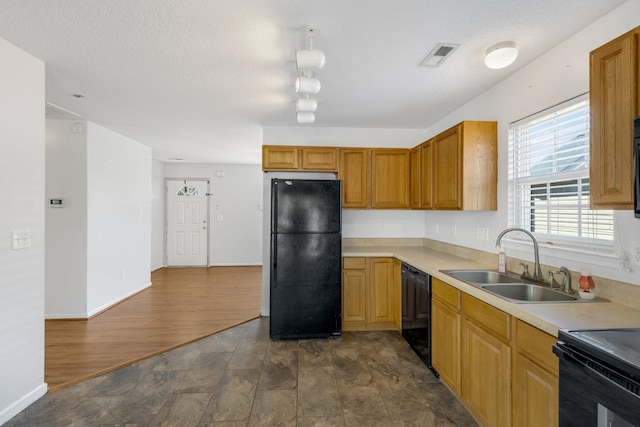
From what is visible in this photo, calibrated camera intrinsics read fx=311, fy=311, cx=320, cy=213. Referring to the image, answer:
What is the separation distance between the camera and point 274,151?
12.4ft

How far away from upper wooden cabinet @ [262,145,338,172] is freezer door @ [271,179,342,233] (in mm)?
557

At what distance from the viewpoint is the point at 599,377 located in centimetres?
104

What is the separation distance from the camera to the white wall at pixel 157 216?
654cm

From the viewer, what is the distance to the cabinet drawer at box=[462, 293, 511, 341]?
1661 mm

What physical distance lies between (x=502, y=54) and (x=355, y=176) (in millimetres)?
2068

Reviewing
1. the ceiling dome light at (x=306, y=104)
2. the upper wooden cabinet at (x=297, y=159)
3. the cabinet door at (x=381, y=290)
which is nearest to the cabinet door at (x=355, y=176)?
the upper wooden cabinet at (x=297, y=159)

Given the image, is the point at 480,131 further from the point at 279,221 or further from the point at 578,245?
the point at 279,221

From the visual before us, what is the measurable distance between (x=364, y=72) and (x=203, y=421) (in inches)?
108

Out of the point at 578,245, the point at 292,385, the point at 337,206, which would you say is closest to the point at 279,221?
the point at 337,206

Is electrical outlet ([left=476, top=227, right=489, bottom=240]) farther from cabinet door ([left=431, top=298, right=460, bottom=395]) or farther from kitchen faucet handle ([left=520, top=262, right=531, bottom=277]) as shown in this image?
cabinet door ([left=431, top=298, right=460, bottom=395])

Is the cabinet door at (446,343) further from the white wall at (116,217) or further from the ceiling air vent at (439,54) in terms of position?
the white wall at (116,217)

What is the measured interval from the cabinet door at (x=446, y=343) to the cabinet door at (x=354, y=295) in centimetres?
102

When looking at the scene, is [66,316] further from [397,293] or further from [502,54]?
[502,54]

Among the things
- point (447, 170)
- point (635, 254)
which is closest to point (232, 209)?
point (447, 170)
